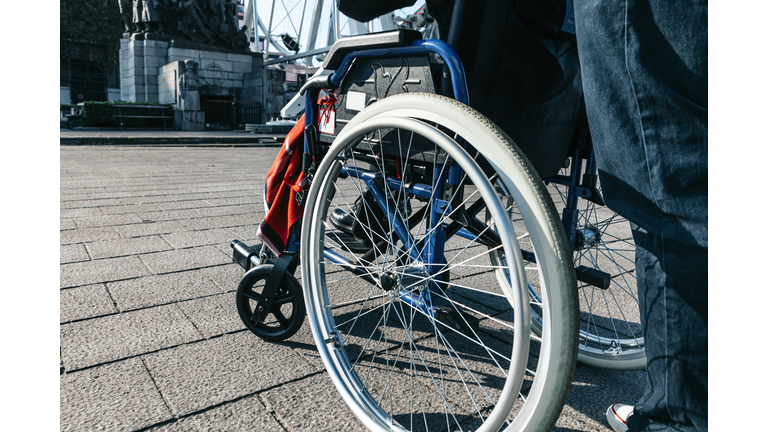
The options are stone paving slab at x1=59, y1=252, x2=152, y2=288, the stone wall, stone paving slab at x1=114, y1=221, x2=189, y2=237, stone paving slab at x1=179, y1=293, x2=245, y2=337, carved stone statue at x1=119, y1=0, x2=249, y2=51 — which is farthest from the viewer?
the stone wall

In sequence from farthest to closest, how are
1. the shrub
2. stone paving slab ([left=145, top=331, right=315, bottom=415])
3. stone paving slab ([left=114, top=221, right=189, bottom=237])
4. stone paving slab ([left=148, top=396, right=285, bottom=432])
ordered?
the shrub, stone paving slab ([left=114, top=221, right=189, bottom=237]), stone paving slab ([left=145, top=331, right=315, bottom=415]), stone paving slab ([left=148, top=396, right=285, bottom=432])

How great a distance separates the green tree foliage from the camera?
31250 millimetres

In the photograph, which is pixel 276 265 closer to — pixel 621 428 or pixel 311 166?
pixel 311 166

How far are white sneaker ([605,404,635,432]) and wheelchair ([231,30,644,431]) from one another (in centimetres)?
26

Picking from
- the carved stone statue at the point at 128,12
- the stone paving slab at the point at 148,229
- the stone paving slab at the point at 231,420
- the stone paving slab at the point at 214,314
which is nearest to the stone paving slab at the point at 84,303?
the stone paving slab at the point at 214,314

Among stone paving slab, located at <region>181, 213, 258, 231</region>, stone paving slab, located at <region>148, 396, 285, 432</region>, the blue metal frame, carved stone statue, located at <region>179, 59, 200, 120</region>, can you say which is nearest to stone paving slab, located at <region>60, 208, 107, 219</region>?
stone paving slab, located at <region>181, 213, 258, 231</region>

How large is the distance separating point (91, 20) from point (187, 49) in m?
13.1

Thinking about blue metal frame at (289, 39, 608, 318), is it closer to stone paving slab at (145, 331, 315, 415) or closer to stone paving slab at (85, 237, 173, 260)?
stone paving slab at (145, 331, 315, 415)

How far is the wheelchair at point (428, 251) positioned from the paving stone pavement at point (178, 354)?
0.13 m

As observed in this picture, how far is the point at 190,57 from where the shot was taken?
942 inches

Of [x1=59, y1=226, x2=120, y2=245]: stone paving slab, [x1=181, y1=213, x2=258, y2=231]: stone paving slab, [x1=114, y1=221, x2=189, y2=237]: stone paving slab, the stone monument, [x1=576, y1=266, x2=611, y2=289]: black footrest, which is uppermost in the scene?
the stone monument

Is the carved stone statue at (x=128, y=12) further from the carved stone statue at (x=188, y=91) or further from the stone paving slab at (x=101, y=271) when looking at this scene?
the stone paving slab at (x=101, y=271)

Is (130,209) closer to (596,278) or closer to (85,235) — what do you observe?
(85,235)
